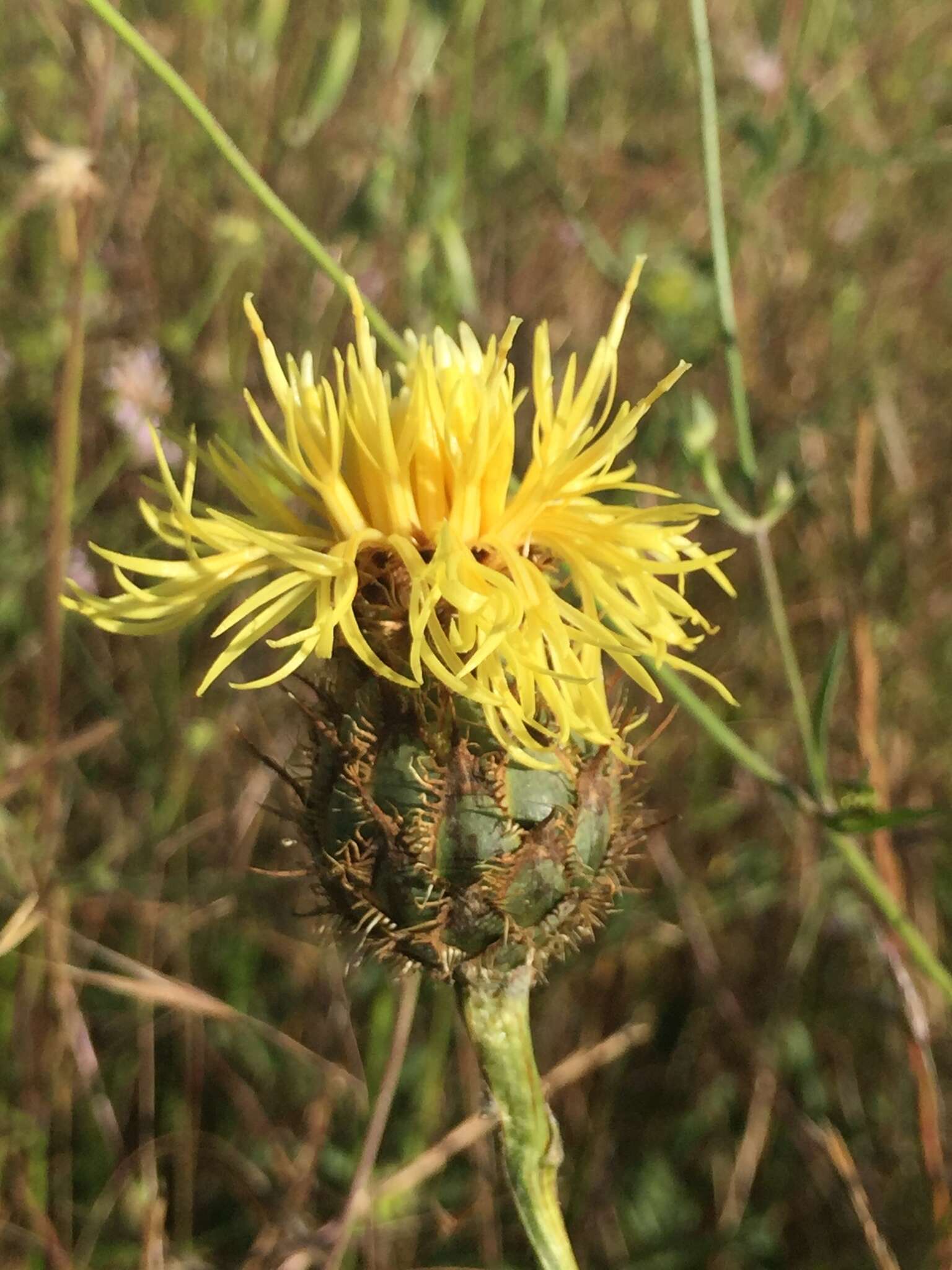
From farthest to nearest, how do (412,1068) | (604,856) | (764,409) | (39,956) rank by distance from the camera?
(764,409) < (412,1068) < (39,956) < (604,856)

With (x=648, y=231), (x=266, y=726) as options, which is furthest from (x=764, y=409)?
(x=266, y=726)

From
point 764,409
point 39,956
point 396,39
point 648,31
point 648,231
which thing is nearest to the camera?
point 39,956

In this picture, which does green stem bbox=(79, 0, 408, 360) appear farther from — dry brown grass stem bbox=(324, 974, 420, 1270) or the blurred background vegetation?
dry brown grass stem bbox=(324, 974, 420, 1270)

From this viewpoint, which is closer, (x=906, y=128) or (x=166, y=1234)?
(x=166, y=1234)

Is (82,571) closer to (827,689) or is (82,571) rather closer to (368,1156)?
(368,1156)

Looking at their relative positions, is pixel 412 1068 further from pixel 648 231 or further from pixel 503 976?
pixel 648 231

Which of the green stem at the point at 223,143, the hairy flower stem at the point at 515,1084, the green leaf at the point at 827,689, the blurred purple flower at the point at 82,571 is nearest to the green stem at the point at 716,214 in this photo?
the green leaf at the point at 827,689

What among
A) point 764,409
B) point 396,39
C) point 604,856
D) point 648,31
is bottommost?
point 604,856
